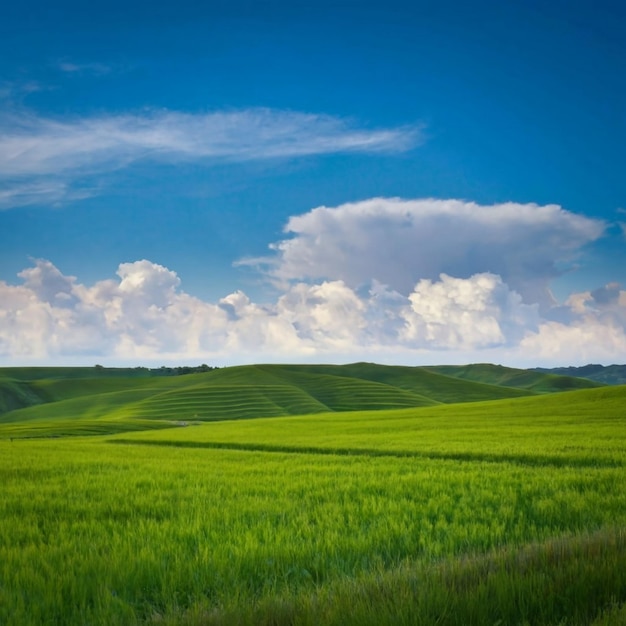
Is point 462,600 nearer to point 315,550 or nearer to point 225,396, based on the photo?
A: point 315,550

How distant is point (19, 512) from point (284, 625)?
325 inches

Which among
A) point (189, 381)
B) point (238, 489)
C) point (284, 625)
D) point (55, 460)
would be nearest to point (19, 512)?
point (238, 489)

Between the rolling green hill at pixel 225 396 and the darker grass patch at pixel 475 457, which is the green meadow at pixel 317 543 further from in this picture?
the rolling green hill at pixel 225 396

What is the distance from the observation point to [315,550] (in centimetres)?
711

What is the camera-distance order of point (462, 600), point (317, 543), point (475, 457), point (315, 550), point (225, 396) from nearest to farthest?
1. point (462, 600)
2. point (315, 550)
3. point (317, 543)
4. point (475, 457)
5. point (225, 396)

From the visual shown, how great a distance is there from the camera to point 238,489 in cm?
1287

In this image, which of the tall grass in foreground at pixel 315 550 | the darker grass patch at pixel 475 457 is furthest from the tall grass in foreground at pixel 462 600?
the darker grass patch at pixel 475 457

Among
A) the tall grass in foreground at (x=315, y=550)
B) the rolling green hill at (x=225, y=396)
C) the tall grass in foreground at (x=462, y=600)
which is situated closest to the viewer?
the tall grass in foreground at (x=462, y=600)

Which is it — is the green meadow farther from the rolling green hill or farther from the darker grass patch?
the rolling green hill

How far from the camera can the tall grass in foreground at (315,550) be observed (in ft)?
15.4

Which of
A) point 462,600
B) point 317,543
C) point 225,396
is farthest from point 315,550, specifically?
point 225,396

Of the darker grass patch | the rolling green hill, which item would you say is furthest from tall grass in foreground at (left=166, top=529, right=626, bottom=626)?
the rolling green hill

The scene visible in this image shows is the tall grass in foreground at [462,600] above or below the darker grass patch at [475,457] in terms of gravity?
above

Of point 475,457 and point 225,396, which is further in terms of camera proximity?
point 225,396
